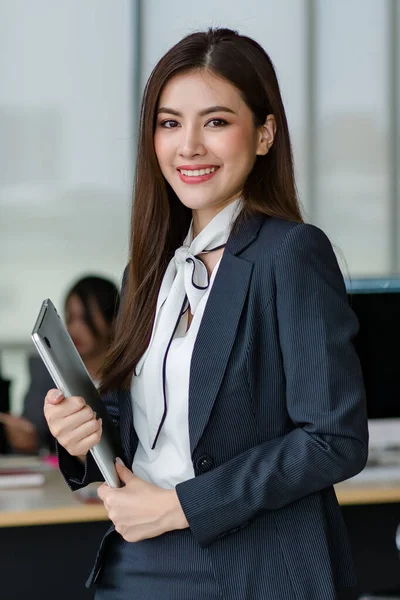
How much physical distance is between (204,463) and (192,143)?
1.65 ft

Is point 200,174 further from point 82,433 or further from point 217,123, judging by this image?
point 82,433

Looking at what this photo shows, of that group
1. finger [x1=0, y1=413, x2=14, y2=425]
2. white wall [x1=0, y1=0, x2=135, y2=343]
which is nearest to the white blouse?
finger [x1=0, y1=413, x2=14, y2=425]

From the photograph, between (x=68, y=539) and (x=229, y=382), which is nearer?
(x=229, y=382)

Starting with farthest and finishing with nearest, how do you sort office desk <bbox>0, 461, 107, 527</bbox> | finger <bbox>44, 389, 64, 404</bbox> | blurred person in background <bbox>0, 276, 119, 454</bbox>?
1. blurred person in background <bbox>0, 276, 119, 454</bbox>
2. office desk <bbox>0, 461, 107, 527</bbox>
3. finger <bbox>44, 389, 64, 404</bbox>

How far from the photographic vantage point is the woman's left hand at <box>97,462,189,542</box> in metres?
1.49

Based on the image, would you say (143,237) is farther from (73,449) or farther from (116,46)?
(116,46)

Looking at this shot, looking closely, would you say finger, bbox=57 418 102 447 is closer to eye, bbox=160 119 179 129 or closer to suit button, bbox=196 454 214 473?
suit button, bbox=196 454 214 473

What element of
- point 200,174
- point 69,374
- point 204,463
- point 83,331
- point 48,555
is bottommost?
point 48,555

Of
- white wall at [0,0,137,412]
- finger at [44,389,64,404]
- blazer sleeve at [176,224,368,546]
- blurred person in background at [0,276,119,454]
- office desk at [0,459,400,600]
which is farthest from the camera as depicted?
white wall at [0,0,137,412]

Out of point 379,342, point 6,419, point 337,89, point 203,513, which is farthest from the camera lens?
point 337,89

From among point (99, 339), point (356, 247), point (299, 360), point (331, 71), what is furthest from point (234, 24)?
point (299, 360)

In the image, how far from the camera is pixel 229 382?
148cm

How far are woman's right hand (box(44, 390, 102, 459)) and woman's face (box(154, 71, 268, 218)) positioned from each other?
383mm

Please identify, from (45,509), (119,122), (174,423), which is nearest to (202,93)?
(174,423)
